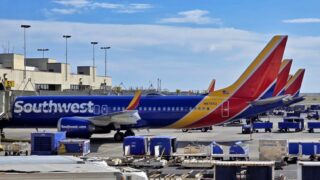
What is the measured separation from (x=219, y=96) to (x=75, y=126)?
11.2m

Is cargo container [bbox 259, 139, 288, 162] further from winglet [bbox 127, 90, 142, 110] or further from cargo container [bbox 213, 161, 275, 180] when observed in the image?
winglet [bbox 127, 90, 142, 110]

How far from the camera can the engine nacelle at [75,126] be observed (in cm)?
4341

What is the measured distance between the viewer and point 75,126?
43562mm

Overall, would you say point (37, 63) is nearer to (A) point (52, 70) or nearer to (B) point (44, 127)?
(A) point (52, 70)

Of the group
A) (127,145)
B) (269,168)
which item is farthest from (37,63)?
(269,168)

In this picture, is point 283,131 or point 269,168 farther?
point 283,131

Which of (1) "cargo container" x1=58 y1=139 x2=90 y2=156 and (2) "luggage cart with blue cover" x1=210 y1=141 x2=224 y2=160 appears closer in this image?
(2) "luggage cart with blue cover" x1=210 y1=141 x2=224 y2=160

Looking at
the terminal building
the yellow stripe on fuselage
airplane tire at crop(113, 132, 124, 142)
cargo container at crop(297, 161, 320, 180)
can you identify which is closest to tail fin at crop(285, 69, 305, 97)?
the yellow stripe on fuselage

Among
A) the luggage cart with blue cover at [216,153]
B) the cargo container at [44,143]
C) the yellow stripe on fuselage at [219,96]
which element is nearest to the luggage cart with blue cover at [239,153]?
the luggage cart with blue cover at [216,153]

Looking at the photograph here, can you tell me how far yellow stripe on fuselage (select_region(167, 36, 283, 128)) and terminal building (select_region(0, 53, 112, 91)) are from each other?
3151cm

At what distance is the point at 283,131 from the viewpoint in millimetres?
62938

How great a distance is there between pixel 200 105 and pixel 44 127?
12756 millimetres

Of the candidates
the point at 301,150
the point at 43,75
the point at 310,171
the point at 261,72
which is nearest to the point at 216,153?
the point at 301,150

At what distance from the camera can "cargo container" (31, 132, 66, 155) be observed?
33.2 metres
